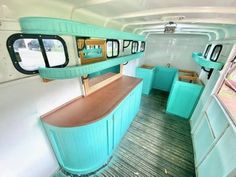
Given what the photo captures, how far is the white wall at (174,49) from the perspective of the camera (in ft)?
11.4

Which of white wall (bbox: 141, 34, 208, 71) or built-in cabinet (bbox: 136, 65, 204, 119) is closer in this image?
built-in cabinet (bbox: 136, 65, 204, 119)

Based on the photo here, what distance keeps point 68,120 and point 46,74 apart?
609mm

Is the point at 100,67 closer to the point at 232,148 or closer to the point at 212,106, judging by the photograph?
the point at 232,148

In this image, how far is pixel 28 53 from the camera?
3.40 feet

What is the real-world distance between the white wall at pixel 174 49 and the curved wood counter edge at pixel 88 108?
269cm

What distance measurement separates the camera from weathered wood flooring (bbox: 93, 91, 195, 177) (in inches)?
67.4

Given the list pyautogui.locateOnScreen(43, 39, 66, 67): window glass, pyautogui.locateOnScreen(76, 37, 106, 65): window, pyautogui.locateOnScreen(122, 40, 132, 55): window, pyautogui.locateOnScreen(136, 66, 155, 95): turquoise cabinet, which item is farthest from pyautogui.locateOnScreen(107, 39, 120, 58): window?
pyautogui.locateOnScreen(136, 66, 155, 95): turquoise cabinet

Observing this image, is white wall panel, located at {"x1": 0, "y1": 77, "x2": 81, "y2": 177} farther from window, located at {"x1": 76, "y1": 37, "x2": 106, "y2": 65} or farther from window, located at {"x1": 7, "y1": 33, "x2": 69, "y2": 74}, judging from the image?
window, located at {"x1": 76, "y1": 37, "x2": 106, "y2": 65}

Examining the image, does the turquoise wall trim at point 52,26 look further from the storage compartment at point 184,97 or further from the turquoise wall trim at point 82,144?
the storage compartment at point 184,97

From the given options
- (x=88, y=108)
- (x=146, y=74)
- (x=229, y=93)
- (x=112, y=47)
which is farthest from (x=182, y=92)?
(x=88, y=108)

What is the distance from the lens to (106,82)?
2273 millimetres

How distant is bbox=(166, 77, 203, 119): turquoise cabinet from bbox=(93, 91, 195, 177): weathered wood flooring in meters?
0.21

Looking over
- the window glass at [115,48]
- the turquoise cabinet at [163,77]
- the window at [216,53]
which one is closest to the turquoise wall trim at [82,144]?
the window glass at [115,48]

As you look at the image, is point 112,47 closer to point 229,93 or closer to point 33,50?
point 33,50
